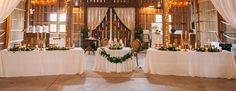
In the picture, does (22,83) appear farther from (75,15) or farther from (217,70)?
(75,15)

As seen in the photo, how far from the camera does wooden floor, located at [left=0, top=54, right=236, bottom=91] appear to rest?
483cm

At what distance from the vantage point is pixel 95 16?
13352 millimetres

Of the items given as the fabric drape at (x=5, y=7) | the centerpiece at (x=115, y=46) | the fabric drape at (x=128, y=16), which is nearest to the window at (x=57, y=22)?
the fabric drape at (x=128, y=16)

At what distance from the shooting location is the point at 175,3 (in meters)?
12.6

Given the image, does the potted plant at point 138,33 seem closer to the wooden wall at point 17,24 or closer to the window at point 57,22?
the window at point 57,22

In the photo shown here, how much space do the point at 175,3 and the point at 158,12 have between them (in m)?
1.09

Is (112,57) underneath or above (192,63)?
above

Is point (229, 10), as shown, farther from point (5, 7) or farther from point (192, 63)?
point (5, 7)

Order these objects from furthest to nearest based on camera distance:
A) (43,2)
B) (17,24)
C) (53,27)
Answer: (53,27) < (43,2) < (17,24)

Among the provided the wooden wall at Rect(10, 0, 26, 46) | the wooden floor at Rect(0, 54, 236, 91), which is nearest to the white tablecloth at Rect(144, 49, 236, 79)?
the wooden floor at Rect(0, 54, 236, 91)

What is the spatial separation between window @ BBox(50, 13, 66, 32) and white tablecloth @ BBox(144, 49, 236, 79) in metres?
7.11

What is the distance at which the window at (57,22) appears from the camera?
12.4m

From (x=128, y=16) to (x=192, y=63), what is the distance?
7.73 metres

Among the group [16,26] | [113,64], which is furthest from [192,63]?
[16,26]
